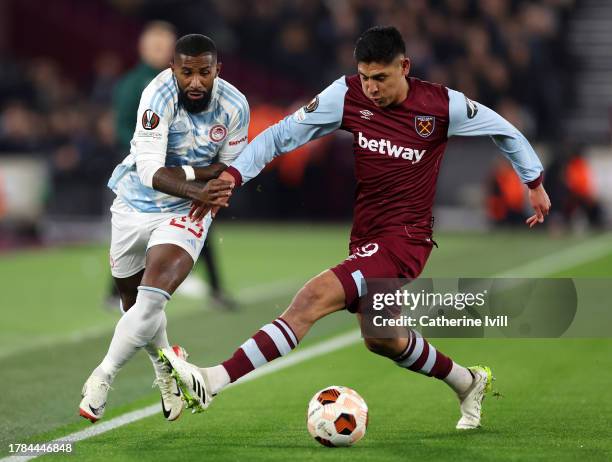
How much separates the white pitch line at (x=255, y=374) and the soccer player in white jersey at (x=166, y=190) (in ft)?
0.58

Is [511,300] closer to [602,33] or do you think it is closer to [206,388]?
[206,388]

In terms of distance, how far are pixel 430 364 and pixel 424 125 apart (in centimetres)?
126

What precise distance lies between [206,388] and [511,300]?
240cm

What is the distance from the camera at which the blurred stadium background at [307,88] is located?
20.0 meters

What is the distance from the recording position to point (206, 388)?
6.22 metres

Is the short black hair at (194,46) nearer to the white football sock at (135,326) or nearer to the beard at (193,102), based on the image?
the beard at (193,102)

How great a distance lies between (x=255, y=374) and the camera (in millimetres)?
8867

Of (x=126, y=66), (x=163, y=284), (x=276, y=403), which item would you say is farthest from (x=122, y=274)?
(x=126, y=66)

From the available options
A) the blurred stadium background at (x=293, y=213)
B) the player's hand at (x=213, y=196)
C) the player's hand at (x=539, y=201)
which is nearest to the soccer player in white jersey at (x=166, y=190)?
the player's hand at (x=213, y=196)

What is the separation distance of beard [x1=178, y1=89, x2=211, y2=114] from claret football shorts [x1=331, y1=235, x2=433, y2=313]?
1.16 metres

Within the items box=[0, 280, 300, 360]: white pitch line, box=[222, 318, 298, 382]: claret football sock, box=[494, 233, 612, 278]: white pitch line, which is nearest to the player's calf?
box=[222, 318, 298, 382]: claret football sock

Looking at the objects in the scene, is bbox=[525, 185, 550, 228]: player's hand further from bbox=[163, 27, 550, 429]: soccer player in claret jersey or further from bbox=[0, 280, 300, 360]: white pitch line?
bbox=[0, 280, 300, 360]: white pitch line

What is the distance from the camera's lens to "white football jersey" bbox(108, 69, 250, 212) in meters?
6.97

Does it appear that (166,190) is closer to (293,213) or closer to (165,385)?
(165,385)
